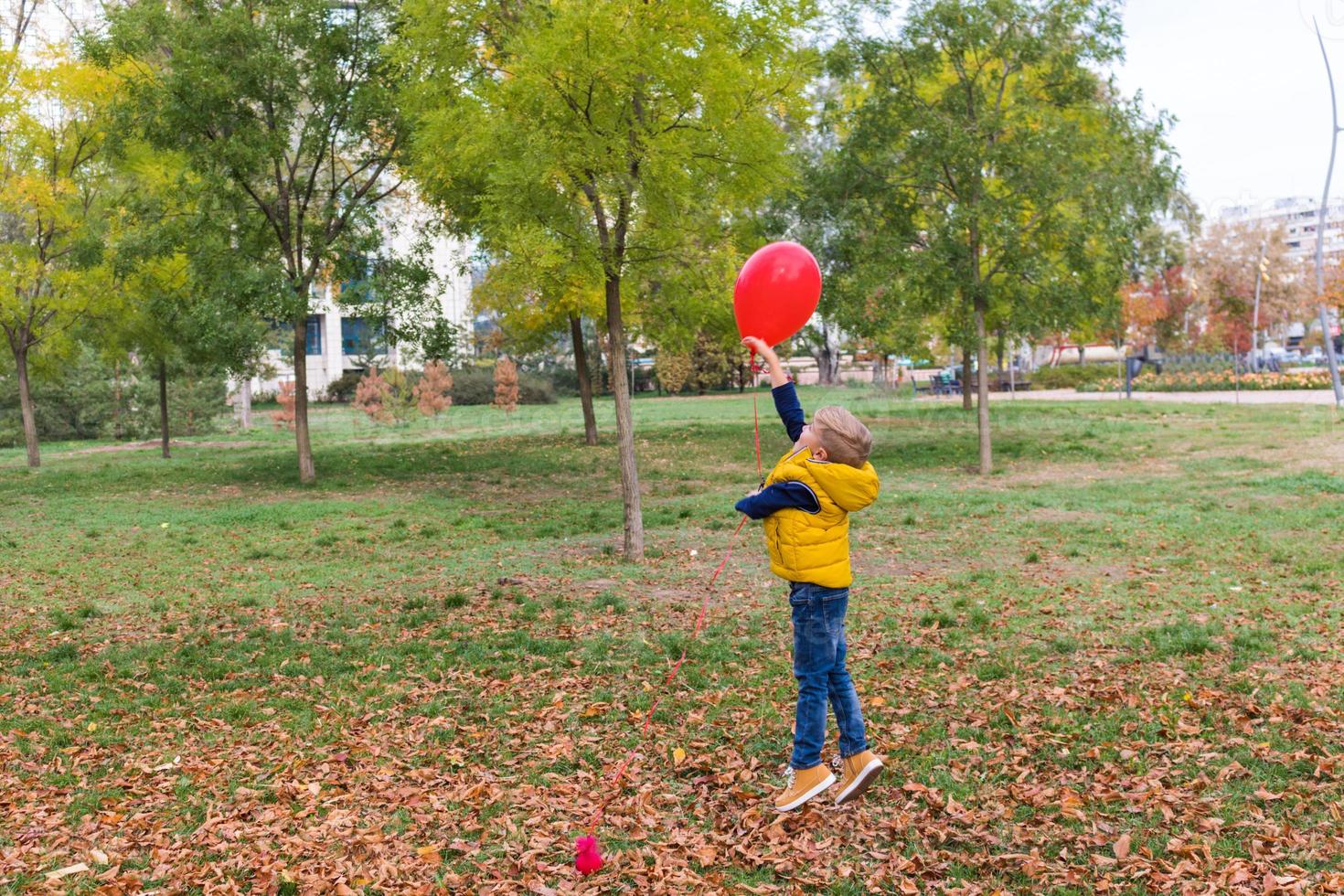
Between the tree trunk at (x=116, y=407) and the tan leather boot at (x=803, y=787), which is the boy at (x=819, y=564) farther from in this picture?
the tree trunk at (x=116, y=407)

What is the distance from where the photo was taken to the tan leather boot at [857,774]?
475 cm

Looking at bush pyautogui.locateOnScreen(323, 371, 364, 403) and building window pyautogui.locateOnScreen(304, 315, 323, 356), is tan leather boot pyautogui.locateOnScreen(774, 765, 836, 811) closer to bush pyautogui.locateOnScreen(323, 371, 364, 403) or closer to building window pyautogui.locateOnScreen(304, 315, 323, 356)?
bush pyautogui.locateOnScreen(323, 371, 364, 403)

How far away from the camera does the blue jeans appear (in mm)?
4684

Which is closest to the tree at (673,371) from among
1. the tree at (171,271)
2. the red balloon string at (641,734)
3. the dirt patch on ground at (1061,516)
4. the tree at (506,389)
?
the tree at (506,389)

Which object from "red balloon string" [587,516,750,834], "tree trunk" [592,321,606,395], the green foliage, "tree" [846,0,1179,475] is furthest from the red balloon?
"tree trunk" [592,321,606,395]

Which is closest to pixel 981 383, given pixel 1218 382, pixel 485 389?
pixel 1218 382

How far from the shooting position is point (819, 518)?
15.1ft

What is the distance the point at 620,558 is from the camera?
35.3ft

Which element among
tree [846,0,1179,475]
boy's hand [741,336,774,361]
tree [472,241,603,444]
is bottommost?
boy's hand [741,336,774,361]

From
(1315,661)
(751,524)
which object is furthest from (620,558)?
(1315,661)

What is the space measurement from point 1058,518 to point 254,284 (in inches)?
462

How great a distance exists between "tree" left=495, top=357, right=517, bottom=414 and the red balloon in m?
29.1

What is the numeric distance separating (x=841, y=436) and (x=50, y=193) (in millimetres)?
19617

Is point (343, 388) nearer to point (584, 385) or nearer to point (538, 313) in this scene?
point (584, 385)
